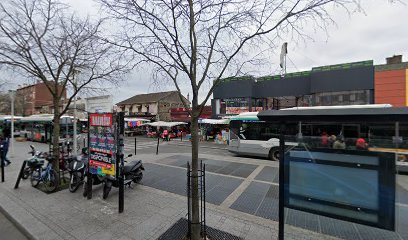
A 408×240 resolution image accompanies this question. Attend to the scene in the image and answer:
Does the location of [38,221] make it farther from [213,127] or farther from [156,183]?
[213,127]

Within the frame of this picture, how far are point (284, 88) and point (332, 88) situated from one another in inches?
159

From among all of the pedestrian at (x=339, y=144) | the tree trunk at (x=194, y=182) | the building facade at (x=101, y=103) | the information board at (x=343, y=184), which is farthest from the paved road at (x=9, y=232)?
the pedestrian at (x=339, y=144)

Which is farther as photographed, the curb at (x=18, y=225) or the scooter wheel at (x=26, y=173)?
the scooter wheel at (x=26, y=173)

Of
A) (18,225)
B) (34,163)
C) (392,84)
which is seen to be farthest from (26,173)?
(392,84)

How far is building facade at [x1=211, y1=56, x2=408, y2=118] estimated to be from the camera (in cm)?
1412

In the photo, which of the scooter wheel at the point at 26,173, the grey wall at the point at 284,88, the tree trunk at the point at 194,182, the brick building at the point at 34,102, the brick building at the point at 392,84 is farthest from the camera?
the brick building at the point at 34,102

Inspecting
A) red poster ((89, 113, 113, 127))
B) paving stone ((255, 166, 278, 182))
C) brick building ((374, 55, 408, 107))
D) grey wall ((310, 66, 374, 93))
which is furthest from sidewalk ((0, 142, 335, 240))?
brick building ((374, 55, 408, 107))

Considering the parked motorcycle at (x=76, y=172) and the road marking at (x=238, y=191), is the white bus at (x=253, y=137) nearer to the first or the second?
the road marking at (x=238, y=191)

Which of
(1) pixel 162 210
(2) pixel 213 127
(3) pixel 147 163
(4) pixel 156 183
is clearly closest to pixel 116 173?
(1) pixel 162 210

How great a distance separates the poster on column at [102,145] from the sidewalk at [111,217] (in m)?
0.83

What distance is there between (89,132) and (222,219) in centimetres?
443

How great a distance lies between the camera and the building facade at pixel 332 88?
1412 cm

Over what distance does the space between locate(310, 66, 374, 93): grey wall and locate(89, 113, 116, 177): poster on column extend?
1649 centimetres

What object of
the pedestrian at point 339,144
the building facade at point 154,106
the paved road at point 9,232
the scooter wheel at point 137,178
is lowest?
the paved road at point 9,232
